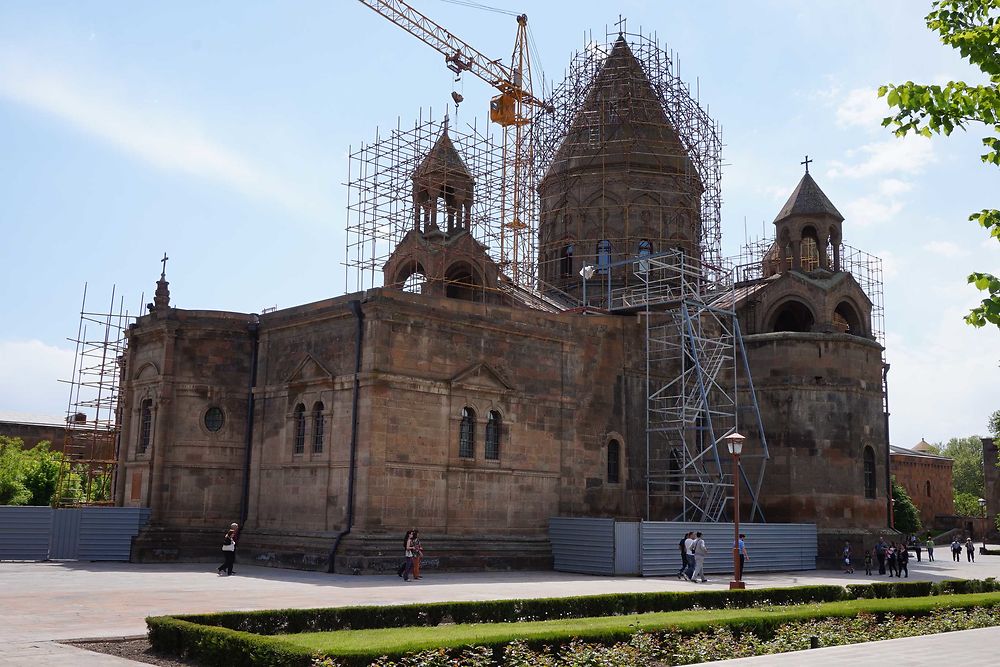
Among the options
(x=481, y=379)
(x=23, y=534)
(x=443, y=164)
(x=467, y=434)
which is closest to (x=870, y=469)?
(x=481, y=379)

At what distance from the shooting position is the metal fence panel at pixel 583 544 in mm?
31719

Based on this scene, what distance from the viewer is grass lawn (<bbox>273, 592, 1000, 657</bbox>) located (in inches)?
517

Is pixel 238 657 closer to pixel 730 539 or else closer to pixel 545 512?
pixel 545 512

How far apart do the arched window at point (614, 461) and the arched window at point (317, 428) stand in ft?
36.1

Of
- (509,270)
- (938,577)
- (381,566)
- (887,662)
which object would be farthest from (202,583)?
(938,577)

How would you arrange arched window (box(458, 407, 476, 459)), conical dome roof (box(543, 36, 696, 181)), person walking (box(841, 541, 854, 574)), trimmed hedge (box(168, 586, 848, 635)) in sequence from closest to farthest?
1. trimmed hedge (box(168, 586, 848, 635))
2. arched window (box(458, 407, 476, 459))
3. person walking (box(841, 541, 854, 574))
4. conical dome roof (box(543, 36, 696, 181))

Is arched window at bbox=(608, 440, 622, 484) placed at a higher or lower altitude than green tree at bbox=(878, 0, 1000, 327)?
lower

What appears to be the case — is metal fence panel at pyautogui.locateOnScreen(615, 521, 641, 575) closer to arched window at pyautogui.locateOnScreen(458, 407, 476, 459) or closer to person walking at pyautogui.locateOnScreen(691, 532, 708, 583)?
person walking at pyautogui.locateOnScreen(691, 532, 708, 583)

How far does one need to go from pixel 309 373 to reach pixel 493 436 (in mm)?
6540

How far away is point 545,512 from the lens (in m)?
34.3

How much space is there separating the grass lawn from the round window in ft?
69.0

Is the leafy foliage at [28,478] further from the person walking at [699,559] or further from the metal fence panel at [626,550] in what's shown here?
the person walking at [699,559]

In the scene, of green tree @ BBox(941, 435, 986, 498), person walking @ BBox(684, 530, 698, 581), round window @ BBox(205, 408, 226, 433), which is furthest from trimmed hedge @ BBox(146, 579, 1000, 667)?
green tree @ BBox(941, 435, 986, 498)

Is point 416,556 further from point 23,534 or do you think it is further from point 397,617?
point 23,534
